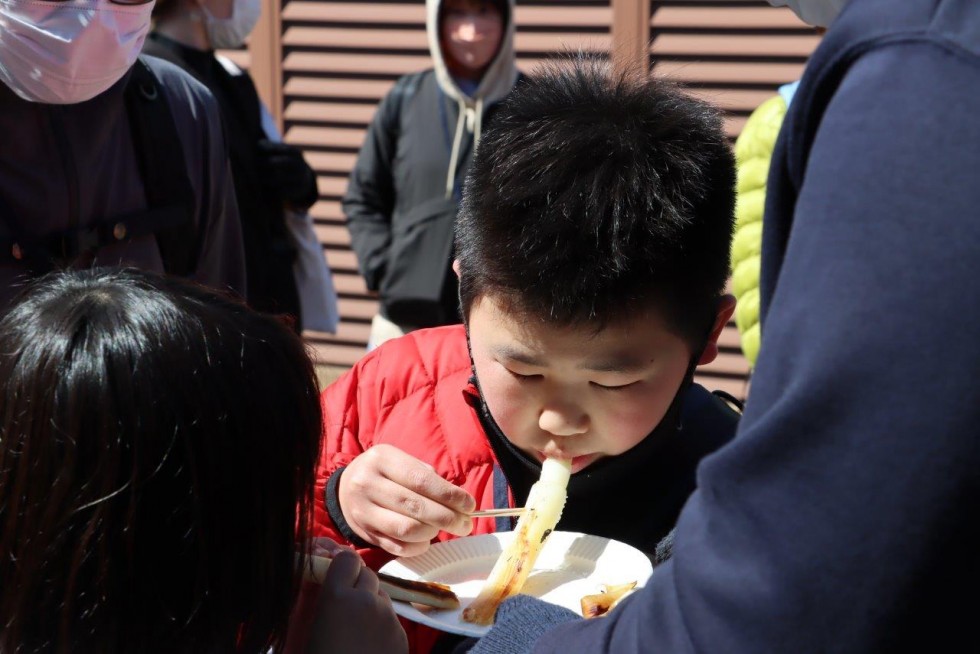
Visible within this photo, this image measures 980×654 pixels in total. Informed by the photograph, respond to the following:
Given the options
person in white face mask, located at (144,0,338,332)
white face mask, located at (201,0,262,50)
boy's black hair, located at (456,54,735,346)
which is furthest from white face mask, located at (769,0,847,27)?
white face mask, located at (201,0,262,50)

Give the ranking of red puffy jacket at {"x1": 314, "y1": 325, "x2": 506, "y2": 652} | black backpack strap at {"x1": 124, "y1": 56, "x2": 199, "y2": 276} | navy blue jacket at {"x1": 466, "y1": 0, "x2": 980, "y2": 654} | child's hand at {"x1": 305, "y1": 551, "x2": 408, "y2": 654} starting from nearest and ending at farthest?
navy blue jacket at {"x1": 466, "y1": 0, "x2": 980, "y2": 654}, child's hand at {"x1": 305, "y1": 551, "x2": 408, "y2": 654}, red puffy jacket at {"x1": 314, "y1": 325, "x2": 506, "y2": 652}, black backpack strap at {"x1": 124, "y1": 56, "x2": 199, "y2": 276}

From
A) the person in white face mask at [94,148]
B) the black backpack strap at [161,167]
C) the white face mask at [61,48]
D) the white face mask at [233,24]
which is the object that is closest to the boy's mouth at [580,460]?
the person in white face mask at [94,148]

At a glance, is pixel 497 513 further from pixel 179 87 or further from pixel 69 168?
pixel 179 87

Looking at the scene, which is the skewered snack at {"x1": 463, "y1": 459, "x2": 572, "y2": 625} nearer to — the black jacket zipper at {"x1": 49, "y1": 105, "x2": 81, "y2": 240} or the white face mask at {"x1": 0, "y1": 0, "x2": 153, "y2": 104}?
the black jacket zipper at {"x1": 49, "y1": 105, "x2": 81, "y2": 240}

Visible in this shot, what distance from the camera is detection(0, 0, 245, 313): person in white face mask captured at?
2352 millimetres

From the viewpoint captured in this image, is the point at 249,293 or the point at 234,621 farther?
the point at 249,293

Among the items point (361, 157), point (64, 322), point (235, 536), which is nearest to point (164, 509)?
point (235, 536)

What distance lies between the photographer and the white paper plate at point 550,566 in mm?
1656

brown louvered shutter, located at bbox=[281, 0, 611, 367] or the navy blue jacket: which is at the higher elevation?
the navy blue jacket

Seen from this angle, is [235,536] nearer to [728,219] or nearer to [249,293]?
[728,219]

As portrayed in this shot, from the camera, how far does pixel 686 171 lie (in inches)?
66.1

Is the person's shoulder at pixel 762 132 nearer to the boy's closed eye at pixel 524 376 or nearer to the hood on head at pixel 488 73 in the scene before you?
the hood on head at pixel 488 73

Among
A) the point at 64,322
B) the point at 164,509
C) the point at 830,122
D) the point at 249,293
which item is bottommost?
the point at 249,293

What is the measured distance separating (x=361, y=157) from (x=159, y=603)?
3.84 m
